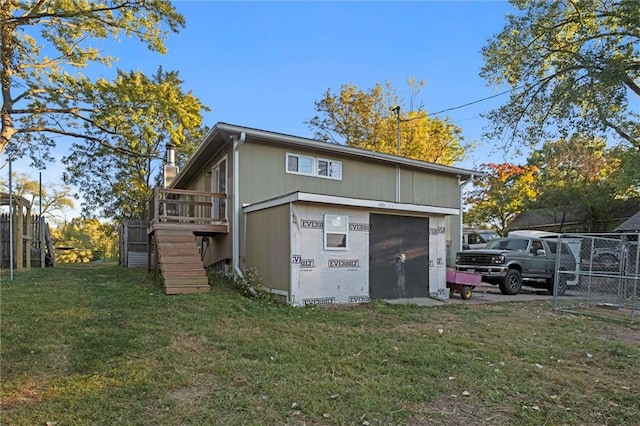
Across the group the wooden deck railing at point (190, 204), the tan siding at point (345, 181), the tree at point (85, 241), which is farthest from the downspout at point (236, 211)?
the tree at point (85, 241)

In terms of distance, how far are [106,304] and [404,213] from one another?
659 centimetres

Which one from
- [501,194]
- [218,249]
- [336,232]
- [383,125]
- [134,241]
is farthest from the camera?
[501,194]

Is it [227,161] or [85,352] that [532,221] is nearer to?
[227,161]

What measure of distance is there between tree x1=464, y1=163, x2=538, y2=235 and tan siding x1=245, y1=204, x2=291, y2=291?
21.6m

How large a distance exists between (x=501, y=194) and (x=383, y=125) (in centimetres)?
982

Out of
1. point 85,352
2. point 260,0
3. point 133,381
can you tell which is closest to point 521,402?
point 133,381

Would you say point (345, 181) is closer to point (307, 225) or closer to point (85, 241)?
point (307, 225)

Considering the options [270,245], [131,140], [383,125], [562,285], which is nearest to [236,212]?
[270,245]

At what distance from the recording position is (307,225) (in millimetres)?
8523

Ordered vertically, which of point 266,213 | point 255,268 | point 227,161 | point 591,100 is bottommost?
point 255,268

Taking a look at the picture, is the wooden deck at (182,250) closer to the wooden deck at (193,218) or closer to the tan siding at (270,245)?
the wooden deck at (193,218)

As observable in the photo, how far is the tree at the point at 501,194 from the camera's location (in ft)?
92.9

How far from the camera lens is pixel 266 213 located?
Result: 941 centimetres

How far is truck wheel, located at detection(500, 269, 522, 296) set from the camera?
12.4m
